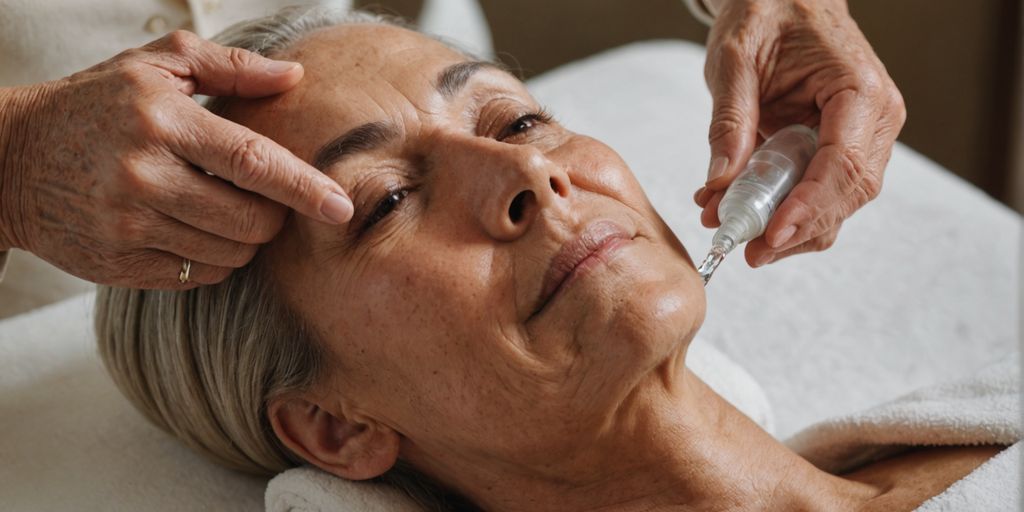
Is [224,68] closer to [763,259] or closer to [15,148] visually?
[15,148]

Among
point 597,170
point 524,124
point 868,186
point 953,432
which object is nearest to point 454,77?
point 524,124

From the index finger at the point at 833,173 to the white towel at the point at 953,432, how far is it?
33 cm

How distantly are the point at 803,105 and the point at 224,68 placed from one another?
0.82 metres

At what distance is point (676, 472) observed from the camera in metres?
1.30

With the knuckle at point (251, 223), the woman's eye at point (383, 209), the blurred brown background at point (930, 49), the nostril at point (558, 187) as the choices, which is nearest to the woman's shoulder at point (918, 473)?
the nostril at point (558, 187)

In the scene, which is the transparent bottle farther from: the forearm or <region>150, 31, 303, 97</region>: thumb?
the forearm

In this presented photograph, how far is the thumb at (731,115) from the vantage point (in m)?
1.35

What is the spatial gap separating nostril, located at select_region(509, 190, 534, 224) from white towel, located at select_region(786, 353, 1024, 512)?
60cm

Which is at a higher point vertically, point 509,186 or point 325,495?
point 509,186

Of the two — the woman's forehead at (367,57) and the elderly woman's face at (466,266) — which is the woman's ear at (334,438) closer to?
the elderly woman's face at (466,266)

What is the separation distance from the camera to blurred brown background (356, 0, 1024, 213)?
10.1 feet

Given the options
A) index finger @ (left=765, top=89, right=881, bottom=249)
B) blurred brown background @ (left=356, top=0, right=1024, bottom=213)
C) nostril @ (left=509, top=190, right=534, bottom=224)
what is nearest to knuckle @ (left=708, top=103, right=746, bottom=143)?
index finger @ (left=765, top=89, right=881, bottom=249)

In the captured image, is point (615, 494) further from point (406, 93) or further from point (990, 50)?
point (990, 50)

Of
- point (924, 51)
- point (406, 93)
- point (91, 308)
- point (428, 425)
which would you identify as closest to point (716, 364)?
point (428, 425)
